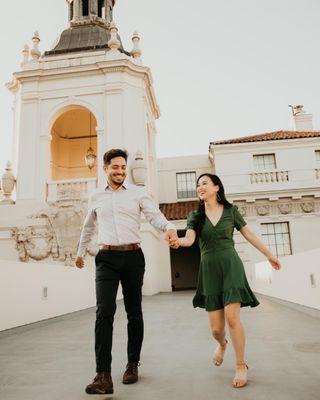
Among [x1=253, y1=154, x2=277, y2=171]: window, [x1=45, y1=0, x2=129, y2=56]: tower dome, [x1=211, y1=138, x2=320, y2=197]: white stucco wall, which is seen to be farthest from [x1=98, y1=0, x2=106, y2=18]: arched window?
[x1=253, y1=154, x2=277, y2=171]: window

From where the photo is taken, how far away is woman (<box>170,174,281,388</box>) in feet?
10.0

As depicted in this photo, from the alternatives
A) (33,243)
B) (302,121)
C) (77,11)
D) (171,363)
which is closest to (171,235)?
(171,363)

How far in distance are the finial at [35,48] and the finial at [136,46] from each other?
4741 millimetres

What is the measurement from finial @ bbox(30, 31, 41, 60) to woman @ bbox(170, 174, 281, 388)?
17.4 m

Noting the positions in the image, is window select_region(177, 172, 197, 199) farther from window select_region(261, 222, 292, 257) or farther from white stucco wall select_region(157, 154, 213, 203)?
window select_region(261, 222, 292, 257)

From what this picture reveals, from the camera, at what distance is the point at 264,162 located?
2070cm

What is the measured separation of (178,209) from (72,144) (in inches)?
283

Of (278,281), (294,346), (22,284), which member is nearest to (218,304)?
(294,346)

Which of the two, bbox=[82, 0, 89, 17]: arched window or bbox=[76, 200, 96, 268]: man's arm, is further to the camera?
bbox=[82, 0, 89, 17]: arched window

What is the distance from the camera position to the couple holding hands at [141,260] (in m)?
3.07

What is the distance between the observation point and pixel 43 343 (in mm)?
5105

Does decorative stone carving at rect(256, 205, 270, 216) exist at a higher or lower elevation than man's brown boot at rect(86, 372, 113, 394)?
higher

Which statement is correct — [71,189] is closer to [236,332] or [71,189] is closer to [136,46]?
[136,46]

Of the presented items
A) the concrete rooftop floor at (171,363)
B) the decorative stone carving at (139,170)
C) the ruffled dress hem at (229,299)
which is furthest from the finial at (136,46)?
the ruffled dress hem at (229,299)
